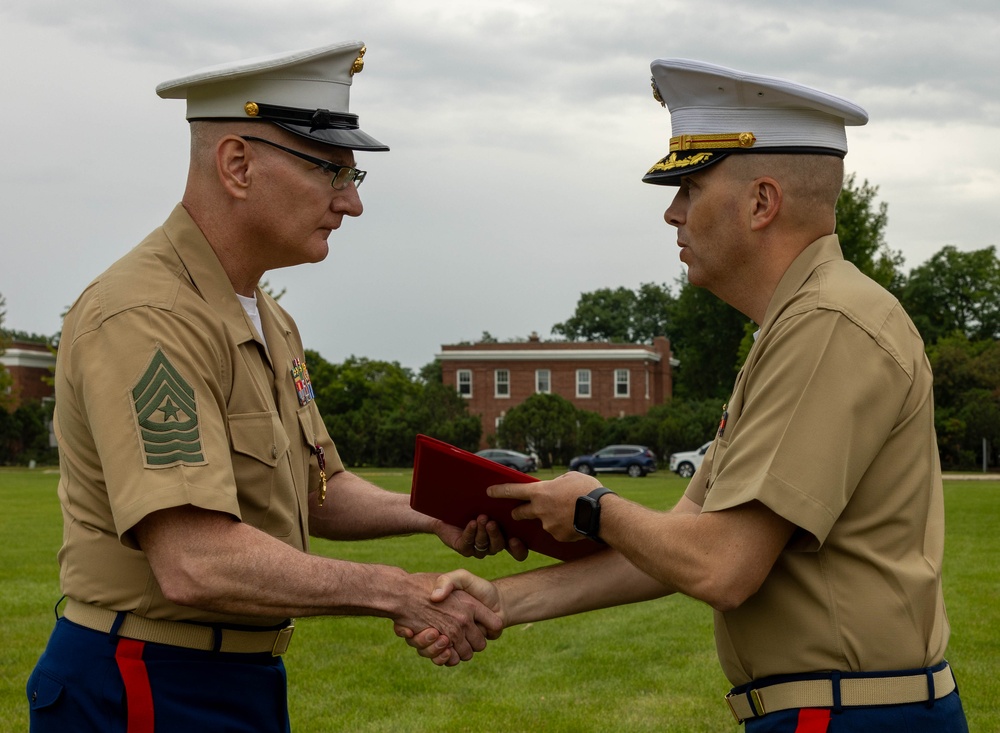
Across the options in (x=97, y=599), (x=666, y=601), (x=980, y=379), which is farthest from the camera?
(x=980, y=379)

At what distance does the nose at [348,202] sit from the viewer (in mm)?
4039

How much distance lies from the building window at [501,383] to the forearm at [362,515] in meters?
66.5

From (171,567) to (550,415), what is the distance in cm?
5343

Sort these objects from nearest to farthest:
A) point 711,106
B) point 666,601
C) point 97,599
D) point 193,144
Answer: point 97,599 < point 711,106 < point 193,144 < point 666,601

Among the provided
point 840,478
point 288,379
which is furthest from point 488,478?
point 840,478

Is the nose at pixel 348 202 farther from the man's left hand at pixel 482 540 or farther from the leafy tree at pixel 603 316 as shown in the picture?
the leafy tree at pixel 603 316

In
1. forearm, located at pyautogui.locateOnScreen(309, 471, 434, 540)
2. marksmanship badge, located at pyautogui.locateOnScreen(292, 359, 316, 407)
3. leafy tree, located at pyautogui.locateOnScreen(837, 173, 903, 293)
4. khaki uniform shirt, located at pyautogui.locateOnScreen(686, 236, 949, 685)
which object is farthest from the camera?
leafy tree, located at pyautogui.locateOnScreen(837, 173, 903, 293)

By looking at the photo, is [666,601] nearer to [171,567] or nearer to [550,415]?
[171,567]

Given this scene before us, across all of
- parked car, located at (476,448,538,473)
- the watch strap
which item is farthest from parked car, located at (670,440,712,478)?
the watch strap

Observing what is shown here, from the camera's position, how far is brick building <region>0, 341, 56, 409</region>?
67.1 metres

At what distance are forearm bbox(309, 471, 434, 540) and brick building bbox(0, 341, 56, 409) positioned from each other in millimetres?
65781

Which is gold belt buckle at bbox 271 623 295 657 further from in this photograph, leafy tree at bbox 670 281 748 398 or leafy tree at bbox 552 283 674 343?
leafy tree at bbox 552 283 674 343

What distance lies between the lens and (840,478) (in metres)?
2.94

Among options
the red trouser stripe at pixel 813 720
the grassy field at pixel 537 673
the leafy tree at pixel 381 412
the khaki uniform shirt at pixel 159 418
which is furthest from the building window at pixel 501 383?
the red trouser stripe at pixel 813 720
